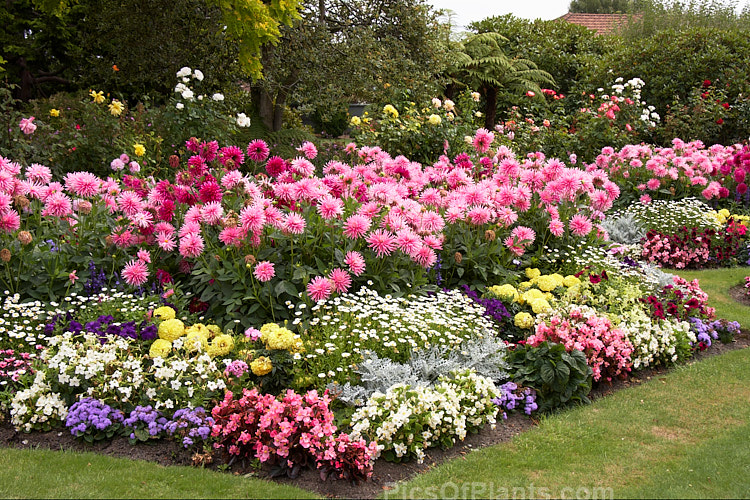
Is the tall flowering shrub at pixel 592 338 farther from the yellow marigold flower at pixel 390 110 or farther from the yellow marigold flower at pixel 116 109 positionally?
the yellow marigold flower at pixel 116 109

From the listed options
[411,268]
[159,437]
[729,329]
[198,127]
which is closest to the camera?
[159,437]

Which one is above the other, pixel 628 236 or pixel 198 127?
pixel 198 127

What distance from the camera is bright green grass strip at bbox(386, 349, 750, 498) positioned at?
3.05 meters

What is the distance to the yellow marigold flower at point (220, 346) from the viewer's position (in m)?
3.88

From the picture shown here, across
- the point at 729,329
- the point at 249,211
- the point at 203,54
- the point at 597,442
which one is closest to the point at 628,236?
the point at 729,329

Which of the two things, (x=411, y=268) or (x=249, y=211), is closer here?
(x=249, y=211)

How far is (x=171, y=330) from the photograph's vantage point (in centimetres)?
399

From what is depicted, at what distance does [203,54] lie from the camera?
10.7 m

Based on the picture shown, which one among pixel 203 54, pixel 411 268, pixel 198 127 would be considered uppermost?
pixel 203 54

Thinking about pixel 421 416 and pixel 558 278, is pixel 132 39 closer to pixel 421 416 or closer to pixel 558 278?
pixel 558 278

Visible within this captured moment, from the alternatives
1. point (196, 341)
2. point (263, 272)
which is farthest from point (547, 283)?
point (196, 341)

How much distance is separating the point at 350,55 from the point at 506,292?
6755mm

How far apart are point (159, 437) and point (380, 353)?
1.35 metres

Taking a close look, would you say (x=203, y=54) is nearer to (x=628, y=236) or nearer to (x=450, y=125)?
(x=450, y=125)
